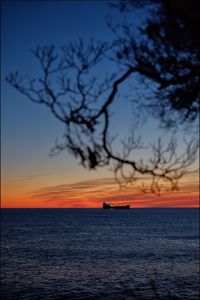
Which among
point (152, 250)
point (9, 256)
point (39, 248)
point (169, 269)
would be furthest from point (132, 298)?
point (39, 248)

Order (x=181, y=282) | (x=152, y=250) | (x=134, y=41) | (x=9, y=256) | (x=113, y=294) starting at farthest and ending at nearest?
(x=152, y=250) < (x=9, y=256) < (x=181, y=282) < (x=113, y=294) < (x=134, y=41)

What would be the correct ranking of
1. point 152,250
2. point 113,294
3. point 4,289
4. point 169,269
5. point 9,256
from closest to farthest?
point 113,294, point 4,289, point 169,269, point 9,256, point 152,250

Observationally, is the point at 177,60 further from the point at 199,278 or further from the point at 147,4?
the point at 199,278

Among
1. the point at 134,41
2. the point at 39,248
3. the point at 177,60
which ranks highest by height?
the point at 134,41

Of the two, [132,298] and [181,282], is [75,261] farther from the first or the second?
[132,298]

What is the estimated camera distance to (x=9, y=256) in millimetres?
51656

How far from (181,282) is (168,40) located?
3126 centimetres

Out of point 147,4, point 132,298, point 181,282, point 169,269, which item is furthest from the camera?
point 169,269

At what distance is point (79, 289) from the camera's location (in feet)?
100

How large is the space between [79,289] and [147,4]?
94.7 ft

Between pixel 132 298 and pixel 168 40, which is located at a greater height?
pixel 168 40

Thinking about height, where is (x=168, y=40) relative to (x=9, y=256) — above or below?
above

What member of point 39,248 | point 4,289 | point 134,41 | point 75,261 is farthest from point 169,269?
point 134,41

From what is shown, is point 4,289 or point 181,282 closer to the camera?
point 4,289
